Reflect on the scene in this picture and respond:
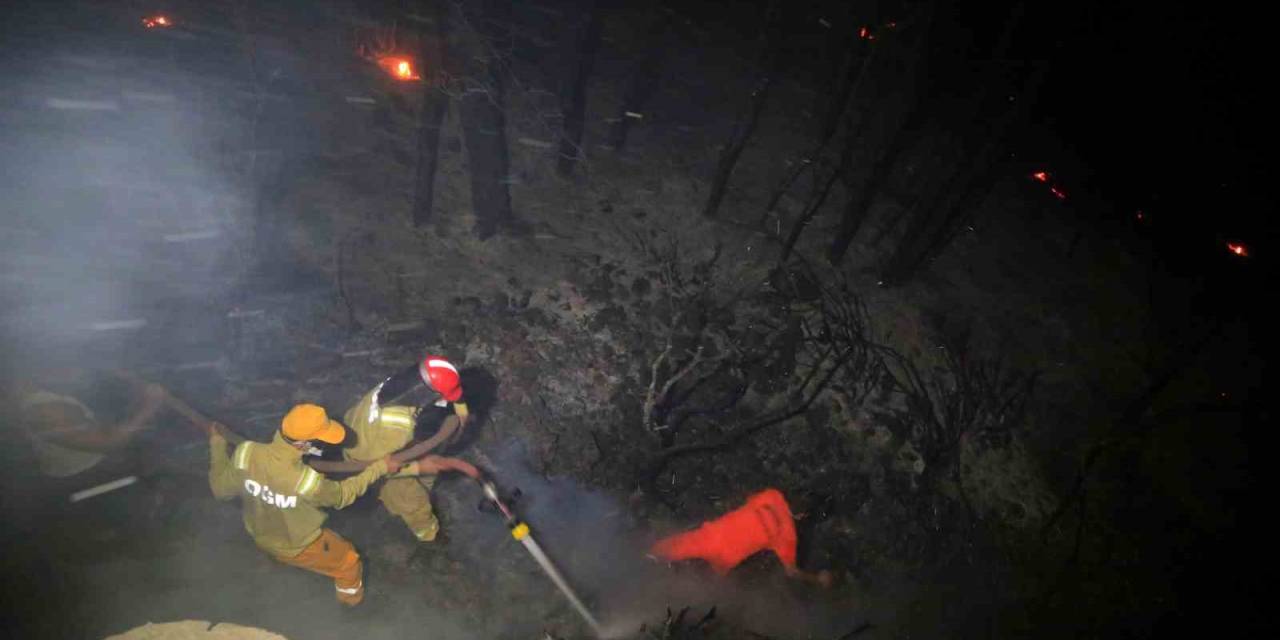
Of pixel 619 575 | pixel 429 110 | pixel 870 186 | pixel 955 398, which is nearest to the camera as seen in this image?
pixel 619 575

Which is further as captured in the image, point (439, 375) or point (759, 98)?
point (759, 98)

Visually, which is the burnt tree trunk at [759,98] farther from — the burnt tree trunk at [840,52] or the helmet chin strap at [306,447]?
the helmet chin strap at [306,447]

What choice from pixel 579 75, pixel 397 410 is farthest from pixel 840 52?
pixel 397 410

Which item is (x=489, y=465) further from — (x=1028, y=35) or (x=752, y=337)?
(x=1028, y=35)

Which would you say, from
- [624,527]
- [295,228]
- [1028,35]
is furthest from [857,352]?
[1028,35]

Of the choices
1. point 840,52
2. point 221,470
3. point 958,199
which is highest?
point 840,52

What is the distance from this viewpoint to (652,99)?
43.0 feet

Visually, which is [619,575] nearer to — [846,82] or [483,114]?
[483,114]

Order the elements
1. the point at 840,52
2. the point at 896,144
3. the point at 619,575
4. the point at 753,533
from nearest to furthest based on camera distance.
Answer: the point at 753,533 → the point at 619,575 → the point at 896,144 → the point at 840,52

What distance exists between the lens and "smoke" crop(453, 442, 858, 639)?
591 centimetres

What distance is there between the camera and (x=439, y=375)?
4.83m

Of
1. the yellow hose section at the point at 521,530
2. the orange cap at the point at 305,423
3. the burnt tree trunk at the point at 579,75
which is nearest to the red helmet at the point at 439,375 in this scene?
the orange cap at the point at 305,423

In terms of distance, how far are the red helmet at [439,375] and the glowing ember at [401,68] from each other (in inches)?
325

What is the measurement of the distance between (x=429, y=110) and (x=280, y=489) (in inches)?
222
